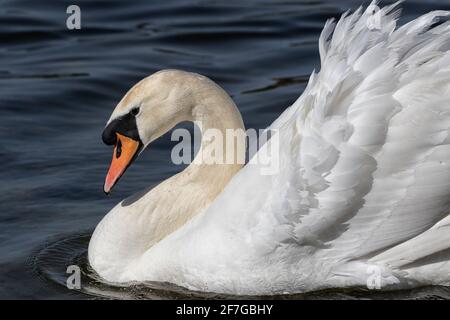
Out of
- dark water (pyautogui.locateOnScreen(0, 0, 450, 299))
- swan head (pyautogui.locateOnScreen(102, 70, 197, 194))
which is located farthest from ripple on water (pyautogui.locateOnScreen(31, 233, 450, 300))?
swan head (pyautogui.locateOnScreen(102, 70, 197, 194))

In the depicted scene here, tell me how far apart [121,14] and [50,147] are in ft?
14.9

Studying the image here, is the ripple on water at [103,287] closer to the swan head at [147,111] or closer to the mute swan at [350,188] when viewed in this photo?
the mute swan at [350,188]

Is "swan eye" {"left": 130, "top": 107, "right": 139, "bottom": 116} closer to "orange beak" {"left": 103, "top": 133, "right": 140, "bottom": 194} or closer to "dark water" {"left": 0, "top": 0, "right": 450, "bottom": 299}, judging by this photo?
"orange beak" {"left": 103, "top": 133, "right": 140, "bottom": 194}

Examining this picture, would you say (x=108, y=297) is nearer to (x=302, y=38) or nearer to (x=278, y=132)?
(x=278, y=132)

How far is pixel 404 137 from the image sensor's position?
6.35m

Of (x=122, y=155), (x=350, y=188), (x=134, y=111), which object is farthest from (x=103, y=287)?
(x=350, y=188)

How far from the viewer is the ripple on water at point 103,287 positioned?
22.3 ft

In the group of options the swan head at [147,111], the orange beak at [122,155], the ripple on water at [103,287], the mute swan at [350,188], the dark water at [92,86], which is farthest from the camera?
the dark water at [92,86]

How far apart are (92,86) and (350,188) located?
217 inches

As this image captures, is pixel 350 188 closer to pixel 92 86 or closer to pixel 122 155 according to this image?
pixel 122 155

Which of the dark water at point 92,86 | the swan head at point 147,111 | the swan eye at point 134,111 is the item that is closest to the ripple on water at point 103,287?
the dark water at point 92,86

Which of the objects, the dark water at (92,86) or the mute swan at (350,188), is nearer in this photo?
the mute swan at (350,188)

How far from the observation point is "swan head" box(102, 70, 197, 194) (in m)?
7.01

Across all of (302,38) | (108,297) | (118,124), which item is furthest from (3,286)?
(302,38)
